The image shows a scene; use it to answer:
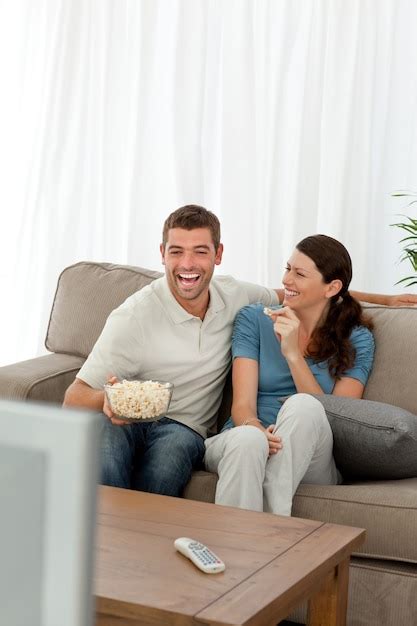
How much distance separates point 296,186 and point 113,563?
105 inches

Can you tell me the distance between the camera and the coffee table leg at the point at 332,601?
2.23 meters

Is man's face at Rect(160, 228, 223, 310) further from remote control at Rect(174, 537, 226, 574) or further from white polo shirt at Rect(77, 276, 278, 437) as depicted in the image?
remote control at Rect(174, 537, 226, 574)

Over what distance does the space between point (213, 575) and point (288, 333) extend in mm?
1184

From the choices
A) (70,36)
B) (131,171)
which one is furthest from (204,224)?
(70,36)

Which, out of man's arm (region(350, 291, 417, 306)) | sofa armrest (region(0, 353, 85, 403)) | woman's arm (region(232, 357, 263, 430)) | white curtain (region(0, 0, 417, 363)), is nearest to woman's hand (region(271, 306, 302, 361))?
woman's arm (region(232, 357, 263, 430))

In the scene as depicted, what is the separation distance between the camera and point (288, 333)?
9.92 feet

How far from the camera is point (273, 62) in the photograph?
4.45 metres

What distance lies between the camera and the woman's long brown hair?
10.2 ft

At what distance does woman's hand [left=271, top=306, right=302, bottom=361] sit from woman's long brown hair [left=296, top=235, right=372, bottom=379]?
107 mm

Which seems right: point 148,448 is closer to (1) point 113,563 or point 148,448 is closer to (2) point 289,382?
(2) point 289,382

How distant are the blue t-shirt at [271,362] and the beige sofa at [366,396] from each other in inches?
2.5

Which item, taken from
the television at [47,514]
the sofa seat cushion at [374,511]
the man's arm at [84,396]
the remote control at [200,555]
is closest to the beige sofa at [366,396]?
the sofa seat cushion at [374,511]

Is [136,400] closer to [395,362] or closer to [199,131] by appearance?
[395,362]

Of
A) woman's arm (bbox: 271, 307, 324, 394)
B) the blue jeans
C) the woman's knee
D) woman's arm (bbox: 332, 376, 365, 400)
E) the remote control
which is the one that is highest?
woman's arm (bbox: 271, 307, 324, 394)
